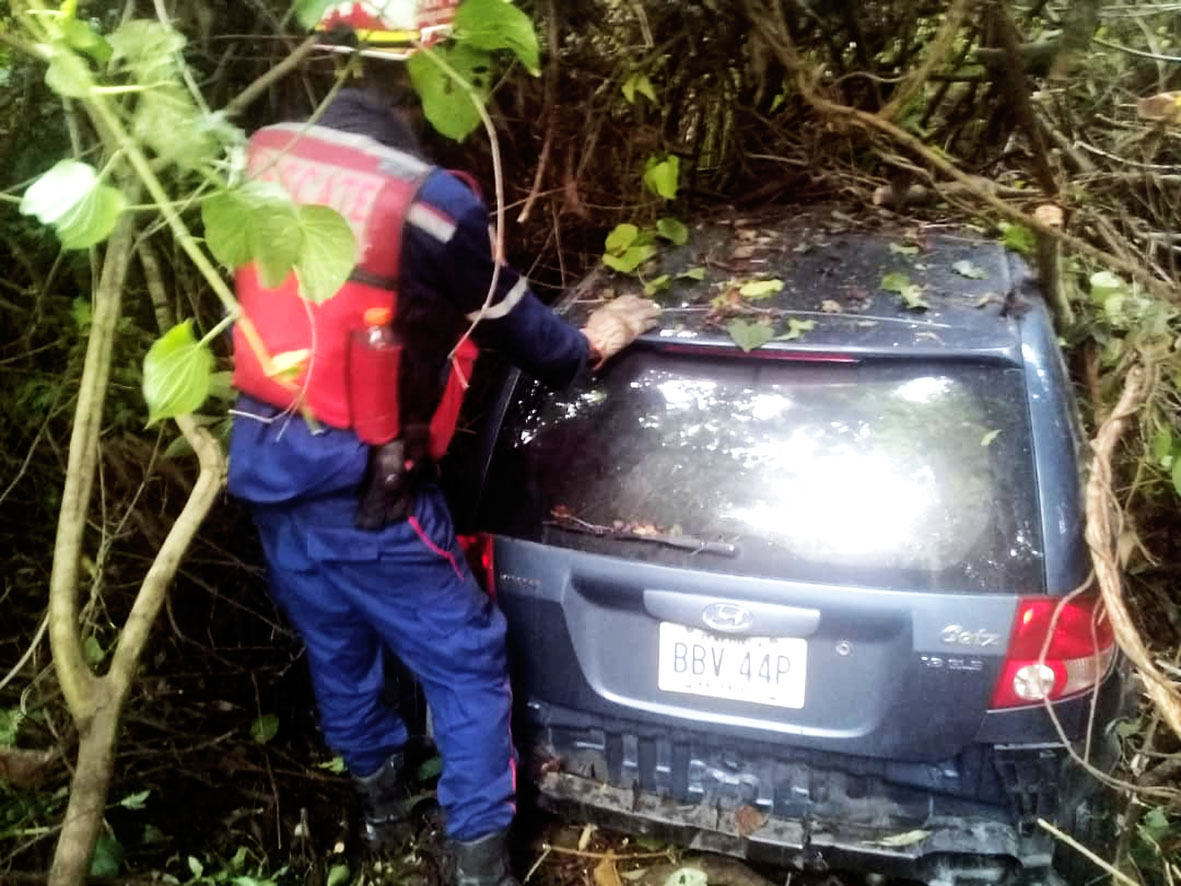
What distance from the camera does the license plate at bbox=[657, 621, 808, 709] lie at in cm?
213

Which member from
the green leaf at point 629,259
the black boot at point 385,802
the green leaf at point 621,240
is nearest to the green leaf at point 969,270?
the green leaf at point 629,259

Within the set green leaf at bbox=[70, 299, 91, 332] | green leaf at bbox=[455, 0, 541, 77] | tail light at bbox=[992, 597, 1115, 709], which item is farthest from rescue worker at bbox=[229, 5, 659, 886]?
tail light at bbox=[992, 597, 1115, 709]

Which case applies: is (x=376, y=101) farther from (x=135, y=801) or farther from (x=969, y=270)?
(x=135, y=801)

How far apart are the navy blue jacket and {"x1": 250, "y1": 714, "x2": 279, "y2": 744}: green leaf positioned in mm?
1025

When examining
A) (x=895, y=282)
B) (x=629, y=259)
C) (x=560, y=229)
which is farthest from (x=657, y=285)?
(x=560, y=229)

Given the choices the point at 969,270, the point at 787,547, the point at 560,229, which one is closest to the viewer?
the point at 787,547

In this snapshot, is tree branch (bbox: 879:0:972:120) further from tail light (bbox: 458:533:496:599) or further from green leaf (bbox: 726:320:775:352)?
tail light (bbox: 458:533:496:599)

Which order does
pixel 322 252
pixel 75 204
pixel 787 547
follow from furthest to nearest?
pixel 787 547
pixel 322 252
pixel 75 204

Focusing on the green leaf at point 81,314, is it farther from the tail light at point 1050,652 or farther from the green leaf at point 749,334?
the tail light at point 1050,652

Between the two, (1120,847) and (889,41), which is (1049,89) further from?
(1120,847)

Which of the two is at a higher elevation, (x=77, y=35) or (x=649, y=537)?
(x=77, y=35)

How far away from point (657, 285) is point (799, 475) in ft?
2.44

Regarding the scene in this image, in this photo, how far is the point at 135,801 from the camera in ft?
9.17

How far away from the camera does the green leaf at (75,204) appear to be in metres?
1.33
